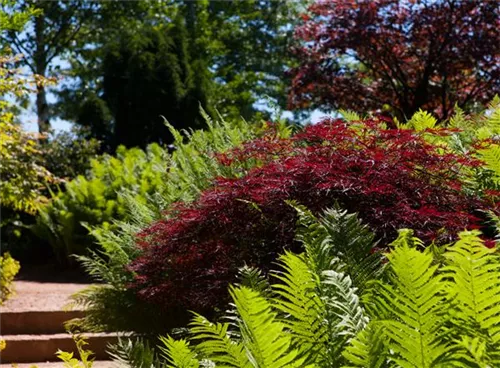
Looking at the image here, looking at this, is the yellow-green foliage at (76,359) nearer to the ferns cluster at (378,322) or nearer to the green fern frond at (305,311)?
the ferns cluster at (378,322)

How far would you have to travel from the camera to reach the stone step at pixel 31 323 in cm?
762

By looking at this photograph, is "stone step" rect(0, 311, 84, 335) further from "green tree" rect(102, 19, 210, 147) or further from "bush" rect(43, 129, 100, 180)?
"green tree" rect(102, 19, 210, 147)

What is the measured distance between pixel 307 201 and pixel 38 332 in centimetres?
431

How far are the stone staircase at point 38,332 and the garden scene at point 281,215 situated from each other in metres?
0.02

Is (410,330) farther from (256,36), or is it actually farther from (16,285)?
(256,36)

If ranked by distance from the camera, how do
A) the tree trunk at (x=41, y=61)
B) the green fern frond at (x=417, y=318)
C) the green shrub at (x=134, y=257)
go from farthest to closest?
the tree trunk at (x=41, y=61) < the green shrub at (x=134, y=257) < the green fern frond at (x=417, y=318)

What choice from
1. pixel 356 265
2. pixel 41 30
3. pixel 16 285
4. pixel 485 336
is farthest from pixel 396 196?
pixel 41 30

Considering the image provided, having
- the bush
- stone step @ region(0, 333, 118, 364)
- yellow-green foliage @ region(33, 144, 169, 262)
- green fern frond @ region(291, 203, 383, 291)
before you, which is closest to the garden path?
stone step @ region(0, 333, 118, 364)

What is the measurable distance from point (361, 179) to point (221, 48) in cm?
2441

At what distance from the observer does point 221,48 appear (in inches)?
1103

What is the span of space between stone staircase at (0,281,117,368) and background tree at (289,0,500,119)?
7.21 metres

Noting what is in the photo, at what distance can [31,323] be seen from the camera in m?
7.66

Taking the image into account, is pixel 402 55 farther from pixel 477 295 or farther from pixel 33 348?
pixel 477 295

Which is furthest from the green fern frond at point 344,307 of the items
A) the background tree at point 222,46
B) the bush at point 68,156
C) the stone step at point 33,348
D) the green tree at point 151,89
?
the background tree at point 222,46
